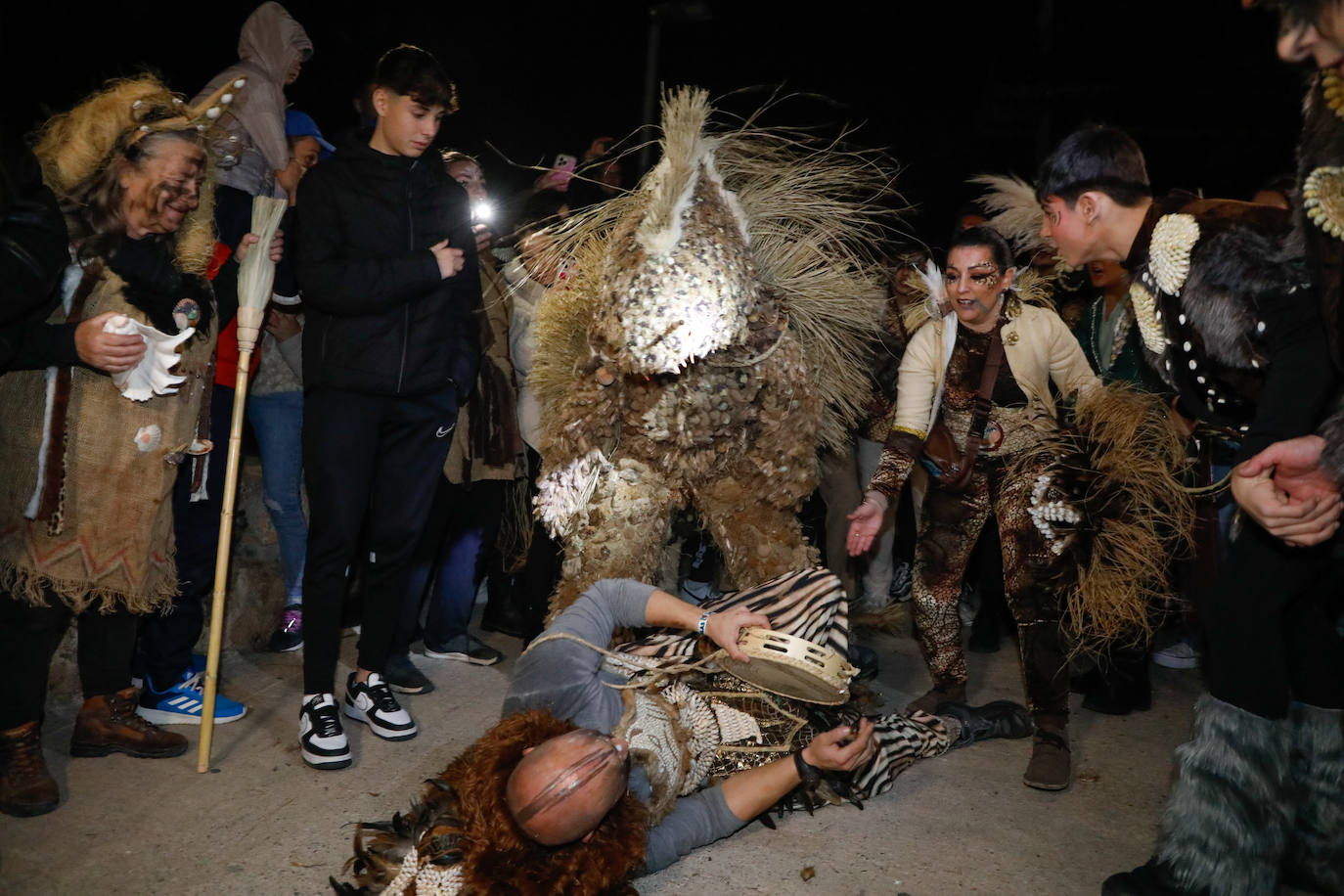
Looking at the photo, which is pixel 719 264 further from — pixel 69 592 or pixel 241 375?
pixel 69 592

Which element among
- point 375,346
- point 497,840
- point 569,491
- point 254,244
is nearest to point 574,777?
point 497,840

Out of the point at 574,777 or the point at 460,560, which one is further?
the point at 460,560

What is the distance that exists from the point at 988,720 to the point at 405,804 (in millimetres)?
2030

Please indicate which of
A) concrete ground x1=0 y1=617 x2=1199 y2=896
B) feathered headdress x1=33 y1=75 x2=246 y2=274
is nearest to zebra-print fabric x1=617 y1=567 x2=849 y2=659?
concrete ground x1=0 y1=617 x2=1199 y2=896

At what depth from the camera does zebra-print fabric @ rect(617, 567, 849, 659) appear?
9.67 feet

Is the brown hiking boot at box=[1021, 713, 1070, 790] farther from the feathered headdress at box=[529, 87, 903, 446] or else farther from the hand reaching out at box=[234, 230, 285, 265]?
the hand reaching out at box=[234, 230, 285, 265]

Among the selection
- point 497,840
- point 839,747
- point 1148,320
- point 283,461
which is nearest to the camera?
point 497,840

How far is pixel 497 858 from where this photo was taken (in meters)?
2.16

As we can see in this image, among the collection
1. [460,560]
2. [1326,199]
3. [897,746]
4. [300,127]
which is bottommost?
[897,746]

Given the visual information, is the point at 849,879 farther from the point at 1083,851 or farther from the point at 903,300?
the point at 903,300

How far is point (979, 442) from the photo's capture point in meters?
3.54

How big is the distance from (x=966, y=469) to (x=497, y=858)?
2151 millimetres

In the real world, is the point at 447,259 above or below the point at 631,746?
above

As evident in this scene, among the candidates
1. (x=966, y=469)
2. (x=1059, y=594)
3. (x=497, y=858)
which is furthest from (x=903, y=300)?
(x=497, y=858)
